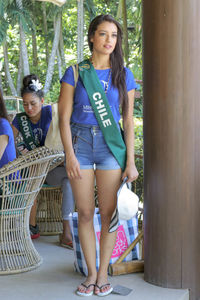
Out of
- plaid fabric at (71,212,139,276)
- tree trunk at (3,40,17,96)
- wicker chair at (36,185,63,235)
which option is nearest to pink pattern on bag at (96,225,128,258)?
plaid fabric at (71,212,139,276)

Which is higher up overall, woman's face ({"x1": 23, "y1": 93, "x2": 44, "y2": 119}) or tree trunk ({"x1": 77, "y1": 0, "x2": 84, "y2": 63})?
tree trunk ({"x1": 77, "y1": 0, "x2": 84, "y2": 63})

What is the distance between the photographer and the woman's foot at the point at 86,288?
2.41 metres

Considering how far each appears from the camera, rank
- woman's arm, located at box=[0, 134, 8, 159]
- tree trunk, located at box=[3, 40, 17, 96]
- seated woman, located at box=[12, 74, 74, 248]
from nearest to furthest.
Answer: woman's arm, located at box=[0, 134, 8, 159], seated woman, located at box=[12, 74, 74, 248], tree trunk, located at box=[3, 40, 17, 96]

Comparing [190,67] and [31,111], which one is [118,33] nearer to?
[190,67]

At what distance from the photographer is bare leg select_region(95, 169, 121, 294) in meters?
2.38

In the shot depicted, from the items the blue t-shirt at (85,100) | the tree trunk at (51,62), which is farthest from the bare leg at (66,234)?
the tree trunk at (51,62)

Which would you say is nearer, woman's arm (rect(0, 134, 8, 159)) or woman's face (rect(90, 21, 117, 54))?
woman's face (rect(90, 21, 117, 54))

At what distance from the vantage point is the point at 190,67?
8.11ft

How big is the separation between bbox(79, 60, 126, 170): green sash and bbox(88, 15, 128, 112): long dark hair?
0.36ft

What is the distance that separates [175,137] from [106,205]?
51 centimetres

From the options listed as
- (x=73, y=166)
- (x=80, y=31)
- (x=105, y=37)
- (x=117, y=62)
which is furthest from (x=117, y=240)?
(x=80, y=31)

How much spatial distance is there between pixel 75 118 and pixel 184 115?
577 millimetres

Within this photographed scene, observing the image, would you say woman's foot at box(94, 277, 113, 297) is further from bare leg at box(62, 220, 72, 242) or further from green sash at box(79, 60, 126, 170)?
bare leg at box(62, 220, 72, 242)

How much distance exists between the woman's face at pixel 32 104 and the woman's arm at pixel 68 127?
1348 mm
